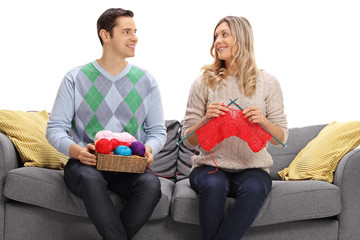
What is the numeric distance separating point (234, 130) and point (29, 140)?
1.06 m

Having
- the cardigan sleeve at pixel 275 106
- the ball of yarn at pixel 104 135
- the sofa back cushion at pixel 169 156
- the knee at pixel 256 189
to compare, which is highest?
the cardigan sleeve at pixel 275 106

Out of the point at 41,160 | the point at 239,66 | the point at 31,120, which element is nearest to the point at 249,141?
the point at 239,66

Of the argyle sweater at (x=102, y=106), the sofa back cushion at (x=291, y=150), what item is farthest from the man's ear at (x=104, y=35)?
the sofa back cushion at (x=291, y=150)

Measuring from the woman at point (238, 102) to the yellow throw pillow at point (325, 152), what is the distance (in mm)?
292

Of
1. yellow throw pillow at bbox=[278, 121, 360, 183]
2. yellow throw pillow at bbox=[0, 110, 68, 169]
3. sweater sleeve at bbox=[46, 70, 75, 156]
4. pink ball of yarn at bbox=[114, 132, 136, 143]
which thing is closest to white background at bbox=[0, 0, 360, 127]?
yellow throw pillow at bbox=[278, 121, 360, 183]

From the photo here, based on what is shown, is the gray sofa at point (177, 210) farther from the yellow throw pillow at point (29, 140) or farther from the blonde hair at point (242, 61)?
the blonde hair at point (242, 61)

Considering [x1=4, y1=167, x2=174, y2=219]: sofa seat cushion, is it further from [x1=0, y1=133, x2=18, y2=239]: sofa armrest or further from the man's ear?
the man's ear

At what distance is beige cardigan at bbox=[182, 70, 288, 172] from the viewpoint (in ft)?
6.73

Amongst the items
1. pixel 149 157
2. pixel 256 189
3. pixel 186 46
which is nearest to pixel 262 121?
pixel 256 189

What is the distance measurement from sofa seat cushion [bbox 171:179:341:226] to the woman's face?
681 millimetres

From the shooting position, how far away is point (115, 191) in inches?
77.8

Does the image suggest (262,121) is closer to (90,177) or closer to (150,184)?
(150,184)

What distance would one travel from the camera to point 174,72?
10.3 feet

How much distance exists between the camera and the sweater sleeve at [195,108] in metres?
2.12
